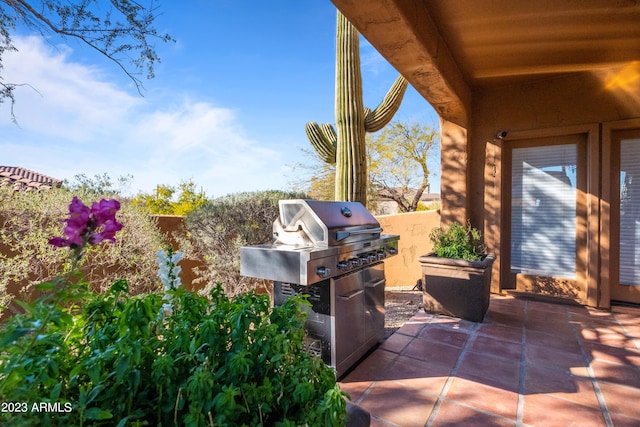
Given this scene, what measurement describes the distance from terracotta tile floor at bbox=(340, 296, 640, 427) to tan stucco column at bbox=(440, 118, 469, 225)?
5.04 feet

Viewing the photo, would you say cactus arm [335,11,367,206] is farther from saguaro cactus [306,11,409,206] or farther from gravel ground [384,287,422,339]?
Result: gravel ground [384,287,422,339]

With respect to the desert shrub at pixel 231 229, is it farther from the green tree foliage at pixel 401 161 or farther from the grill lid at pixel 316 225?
the green tree foliage at pixel 401 161

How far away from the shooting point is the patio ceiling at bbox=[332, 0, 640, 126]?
8.05 ft

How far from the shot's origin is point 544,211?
4.43m

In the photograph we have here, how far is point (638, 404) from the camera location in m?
2.07

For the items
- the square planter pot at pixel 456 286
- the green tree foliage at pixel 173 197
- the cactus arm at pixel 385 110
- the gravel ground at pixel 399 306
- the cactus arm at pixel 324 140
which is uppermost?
the cactus arm at pixel 385 110

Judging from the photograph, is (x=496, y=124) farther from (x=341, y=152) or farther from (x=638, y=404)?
(x=638, y=404)

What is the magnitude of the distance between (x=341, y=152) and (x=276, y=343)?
181 inches

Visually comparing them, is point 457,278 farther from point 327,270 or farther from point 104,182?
point 104,182

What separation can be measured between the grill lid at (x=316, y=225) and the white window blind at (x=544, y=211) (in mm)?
3077

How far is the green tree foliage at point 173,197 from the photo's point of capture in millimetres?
8766

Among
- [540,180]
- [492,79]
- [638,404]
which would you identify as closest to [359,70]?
[492,79]

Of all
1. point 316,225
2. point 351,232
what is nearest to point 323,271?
point 316,225

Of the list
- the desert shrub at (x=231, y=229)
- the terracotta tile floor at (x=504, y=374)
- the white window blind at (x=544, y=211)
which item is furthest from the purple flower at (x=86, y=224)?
the white window blind at (x=544, y=211)
